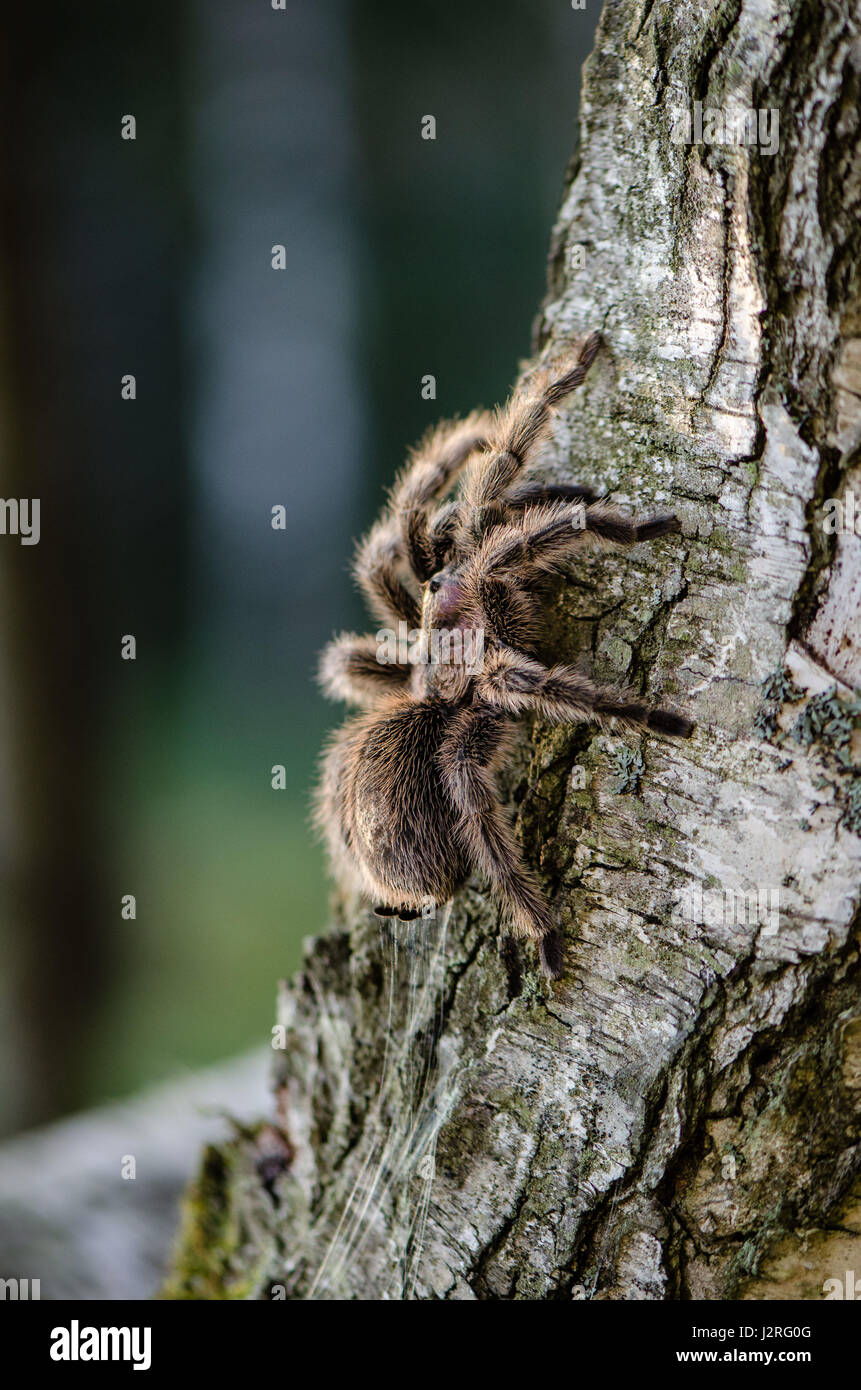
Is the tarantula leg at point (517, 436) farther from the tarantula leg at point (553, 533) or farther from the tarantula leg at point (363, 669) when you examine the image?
the tarantula leg at point (363, 669)

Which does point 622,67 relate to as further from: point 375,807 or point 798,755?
point 375,807

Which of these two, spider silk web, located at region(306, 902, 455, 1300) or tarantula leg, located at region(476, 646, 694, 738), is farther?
spider silk web, located at region(306, 902, 455, 1300)

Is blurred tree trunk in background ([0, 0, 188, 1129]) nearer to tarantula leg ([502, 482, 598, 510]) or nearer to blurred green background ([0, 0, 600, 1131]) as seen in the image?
blurred green background ([0, 0, 600, 1131])

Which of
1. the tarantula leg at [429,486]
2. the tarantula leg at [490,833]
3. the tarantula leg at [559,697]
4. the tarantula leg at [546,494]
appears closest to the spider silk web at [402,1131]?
the tarantula leg at [490,833]

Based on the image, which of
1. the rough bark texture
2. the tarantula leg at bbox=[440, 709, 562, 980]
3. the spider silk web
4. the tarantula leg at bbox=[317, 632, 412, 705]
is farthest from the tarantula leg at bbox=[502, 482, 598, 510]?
the spider silk web
